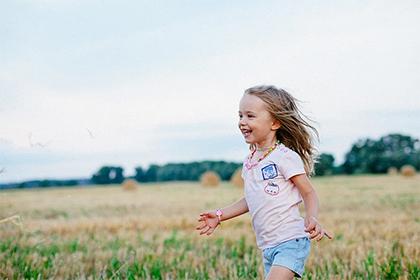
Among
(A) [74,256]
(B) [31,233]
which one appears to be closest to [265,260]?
(A) [74,256]

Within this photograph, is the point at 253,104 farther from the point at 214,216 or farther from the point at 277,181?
the point at 214,216

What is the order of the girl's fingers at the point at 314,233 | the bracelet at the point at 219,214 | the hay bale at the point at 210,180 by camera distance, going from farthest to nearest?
the hay bale at the point at 210,180, the bracelet at the point at 219,214, the girl's fingers at the point at 314,233

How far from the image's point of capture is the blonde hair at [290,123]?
3693 millimetres

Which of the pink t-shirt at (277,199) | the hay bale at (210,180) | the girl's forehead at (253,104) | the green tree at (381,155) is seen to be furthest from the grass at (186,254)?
the green tree at (381,155)

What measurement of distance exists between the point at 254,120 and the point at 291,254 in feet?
2.60

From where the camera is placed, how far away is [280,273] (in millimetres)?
3334

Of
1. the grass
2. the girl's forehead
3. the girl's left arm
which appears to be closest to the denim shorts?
the girl's left arm

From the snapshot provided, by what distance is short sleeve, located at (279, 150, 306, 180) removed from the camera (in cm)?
351

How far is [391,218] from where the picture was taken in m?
9.67

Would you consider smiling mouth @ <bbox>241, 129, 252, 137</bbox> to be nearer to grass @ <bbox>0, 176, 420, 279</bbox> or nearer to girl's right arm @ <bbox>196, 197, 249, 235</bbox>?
girl's right arm @ <bbox>196, 197, 249, 235</bbox>

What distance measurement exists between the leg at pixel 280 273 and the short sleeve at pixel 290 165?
499 mm

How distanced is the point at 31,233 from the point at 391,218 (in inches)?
210

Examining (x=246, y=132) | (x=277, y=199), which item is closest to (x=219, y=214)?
(x=277, y=199)

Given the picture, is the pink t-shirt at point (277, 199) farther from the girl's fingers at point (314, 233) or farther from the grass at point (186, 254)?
the grass at point (186, 254)
